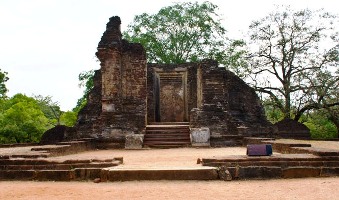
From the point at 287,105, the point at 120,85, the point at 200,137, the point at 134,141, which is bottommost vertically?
the point at 134,141

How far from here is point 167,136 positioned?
12391 millimetres

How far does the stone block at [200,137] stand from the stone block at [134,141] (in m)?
1.59

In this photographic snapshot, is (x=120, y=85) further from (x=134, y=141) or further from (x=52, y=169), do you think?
(x=52, y=169)

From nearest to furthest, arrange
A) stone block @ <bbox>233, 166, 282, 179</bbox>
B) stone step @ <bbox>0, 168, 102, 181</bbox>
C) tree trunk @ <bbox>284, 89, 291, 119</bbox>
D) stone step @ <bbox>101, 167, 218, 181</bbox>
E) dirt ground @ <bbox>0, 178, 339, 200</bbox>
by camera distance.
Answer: dirt ground @ <bbox>0, 178, 339, 200</bbox>, stone step @ <bbox>101, 167, 218, 181</bbox>, stone block @ <bbox>233, 166, 282, 179</bbox>, stone step @ <bbox>0, 168, 102, 181</bbox>, tree trunk @ <bbox>284, 89, 291, 119</bbox>

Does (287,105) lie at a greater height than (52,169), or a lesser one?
greater

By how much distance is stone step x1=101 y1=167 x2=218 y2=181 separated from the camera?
18.1 feet

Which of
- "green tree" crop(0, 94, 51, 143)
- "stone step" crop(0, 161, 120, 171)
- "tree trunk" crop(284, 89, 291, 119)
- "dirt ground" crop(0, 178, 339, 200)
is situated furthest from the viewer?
"tree trunk" crop(284, 89, 291, 119)

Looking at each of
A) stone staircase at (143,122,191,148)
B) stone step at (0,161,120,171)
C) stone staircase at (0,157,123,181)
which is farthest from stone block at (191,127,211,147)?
stone step at (0,161,120,171)

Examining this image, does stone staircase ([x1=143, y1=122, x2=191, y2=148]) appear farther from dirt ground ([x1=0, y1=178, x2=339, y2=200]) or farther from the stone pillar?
dirt ground ([x1=0, y1=178, x2=339, y2=200])

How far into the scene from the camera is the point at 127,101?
1318 centimetres

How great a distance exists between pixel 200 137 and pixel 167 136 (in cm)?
121

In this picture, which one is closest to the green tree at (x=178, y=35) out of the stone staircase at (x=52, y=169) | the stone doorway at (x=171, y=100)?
the stone doorway at (x=171, y=100)

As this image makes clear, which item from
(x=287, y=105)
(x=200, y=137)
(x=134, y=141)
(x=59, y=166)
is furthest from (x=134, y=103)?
(x=287, y=105)

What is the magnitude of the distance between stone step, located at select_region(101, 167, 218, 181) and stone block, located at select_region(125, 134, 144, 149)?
5.84 meters
